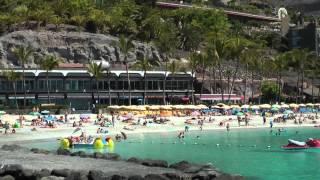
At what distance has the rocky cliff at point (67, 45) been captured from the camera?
343ft

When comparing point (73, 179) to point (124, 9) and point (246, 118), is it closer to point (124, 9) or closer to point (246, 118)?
point (246, 118)

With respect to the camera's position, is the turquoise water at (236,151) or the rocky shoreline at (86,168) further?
the turquoise water at (236,151)

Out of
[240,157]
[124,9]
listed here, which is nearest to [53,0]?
[124,9]

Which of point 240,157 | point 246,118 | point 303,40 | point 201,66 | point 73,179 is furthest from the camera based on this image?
point 303,40

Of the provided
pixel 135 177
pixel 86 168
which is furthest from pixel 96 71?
pixel 135 177

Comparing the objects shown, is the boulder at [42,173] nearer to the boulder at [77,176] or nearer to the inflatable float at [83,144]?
the boulder at [77,176]

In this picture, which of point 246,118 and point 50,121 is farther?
point 246,118

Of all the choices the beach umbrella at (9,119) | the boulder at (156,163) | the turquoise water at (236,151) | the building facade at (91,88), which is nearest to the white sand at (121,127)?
the beach umbrella at (9,119)

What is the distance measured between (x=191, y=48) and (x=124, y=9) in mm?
18222

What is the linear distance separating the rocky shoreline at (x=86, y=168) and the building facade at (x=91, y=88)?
46.7 m

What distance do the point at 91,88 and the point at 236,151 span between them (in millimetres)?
47830

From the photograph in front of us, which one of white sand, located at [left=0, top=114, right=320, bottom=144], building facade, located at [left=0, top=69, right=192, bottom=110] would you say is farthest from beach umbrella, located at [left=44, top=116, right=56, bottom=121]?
building facade, located at [left=0, top=69, right=192, bottom=110]

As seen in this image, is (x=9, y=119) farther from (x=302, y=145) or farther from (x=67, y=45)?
(x=67, y=45)

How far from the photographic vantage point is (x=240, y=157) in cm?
4425
